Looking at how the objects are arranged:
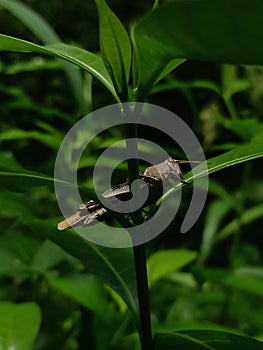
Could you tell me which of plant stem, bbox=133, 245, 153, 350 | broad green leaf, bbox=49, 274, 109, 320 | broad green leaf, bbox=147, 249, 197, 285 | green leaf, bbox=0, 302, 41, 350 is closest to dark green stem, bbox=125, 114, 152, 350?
plant stem, bbox=133, 245, 153, 350

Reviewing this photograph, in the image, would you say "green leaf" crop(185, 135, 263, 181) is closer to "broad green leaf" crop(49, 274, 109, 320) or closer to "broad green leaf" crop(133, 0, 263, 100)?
"broad green leaf" crop(133, 0, 263, 100)

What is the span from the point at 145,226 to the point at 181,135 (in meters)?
0.28

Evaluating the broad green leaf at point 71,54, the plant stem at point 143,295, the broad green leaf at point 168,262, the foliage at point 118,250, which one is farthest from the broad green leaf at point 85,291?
the broad green leaf at point 71,54

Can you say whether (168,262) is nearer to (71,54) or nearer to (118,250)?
(118,250)

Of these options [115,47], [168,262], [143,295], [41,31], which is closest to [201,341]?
[143,295]

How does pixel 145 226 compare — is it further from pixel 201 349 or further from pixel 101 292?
pixel 101 292

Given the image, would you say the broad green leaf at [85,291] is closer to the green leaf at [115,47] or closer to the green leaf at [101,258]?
the green leaf at [101,258]

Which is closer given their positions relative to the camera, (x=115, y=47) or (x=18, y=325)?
(x=115, y=47)

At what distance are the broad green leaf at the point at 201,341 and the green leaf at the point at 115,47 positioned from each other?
251mm

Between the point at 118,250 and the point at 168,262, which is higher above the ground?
the point at 168,262

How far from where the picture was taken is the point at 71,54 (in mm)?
557

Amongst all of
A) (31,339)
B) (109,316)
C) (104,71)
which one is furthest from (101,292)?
(104,71)

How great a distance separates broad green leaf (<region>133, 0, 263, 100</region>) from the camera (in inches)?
14.4

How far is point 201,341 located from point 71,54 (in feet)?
1.03
